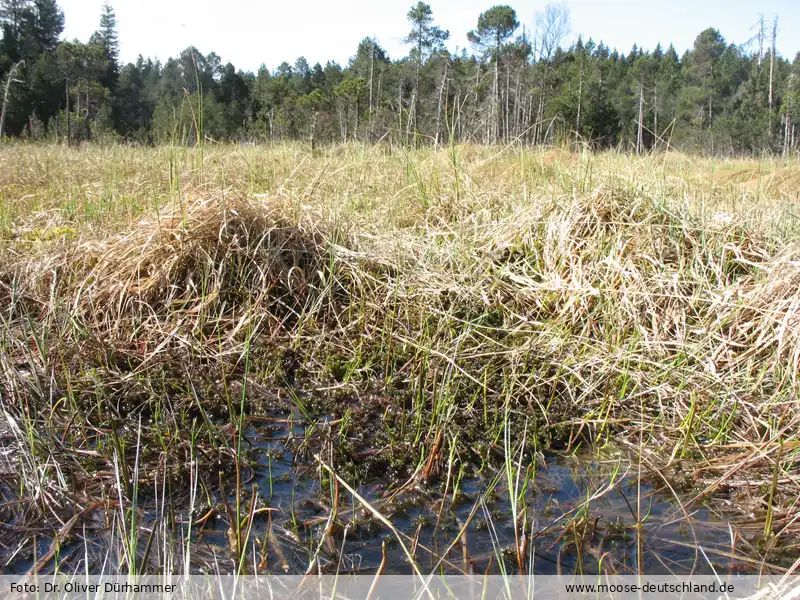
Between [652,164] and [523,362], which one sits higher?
[652,164]

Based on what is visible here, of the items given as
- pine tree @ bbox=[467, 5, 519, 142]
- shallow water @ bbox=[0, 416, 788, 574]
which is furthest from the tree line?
shallow water @ bbox=[0, 416, 788, 574]

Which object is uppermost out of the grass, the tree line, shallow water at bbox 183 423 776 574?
the tree line

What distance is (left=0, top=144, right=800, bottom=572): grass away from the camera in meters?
1.59

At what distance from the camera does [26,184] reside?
4.95m

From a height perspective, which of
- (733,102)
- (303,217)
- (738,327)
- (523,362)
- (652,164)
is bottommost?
(523,362)

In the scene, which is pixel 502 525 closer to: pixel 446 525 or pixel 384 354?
pixel 446 525

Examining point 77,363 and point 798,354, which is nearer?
point 798,354

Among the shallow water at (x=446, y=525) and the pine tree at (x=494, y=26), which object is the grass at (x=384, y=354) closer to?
the shallow water at (x=446, y=525)

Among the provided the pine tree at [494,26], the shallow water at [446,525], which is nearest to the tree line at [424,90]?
the pine tree at [494,26]

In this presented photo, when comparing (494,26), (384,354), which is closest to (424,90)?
(494,26)

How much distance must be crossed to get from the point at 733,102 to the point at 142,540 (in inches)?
1941

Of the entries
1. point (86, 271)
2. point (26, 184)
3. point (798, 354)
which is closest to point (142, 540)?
point (86, 271)

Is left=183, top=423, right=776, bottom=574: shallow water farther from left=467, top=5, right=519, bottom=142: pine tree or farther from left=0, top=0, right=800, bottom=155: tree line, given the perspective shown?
left=467, top=5, right=519, bottom=142: pine tree

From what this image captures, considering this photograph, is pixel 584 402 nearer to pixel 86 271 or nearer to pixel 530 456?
pixel 530 456
